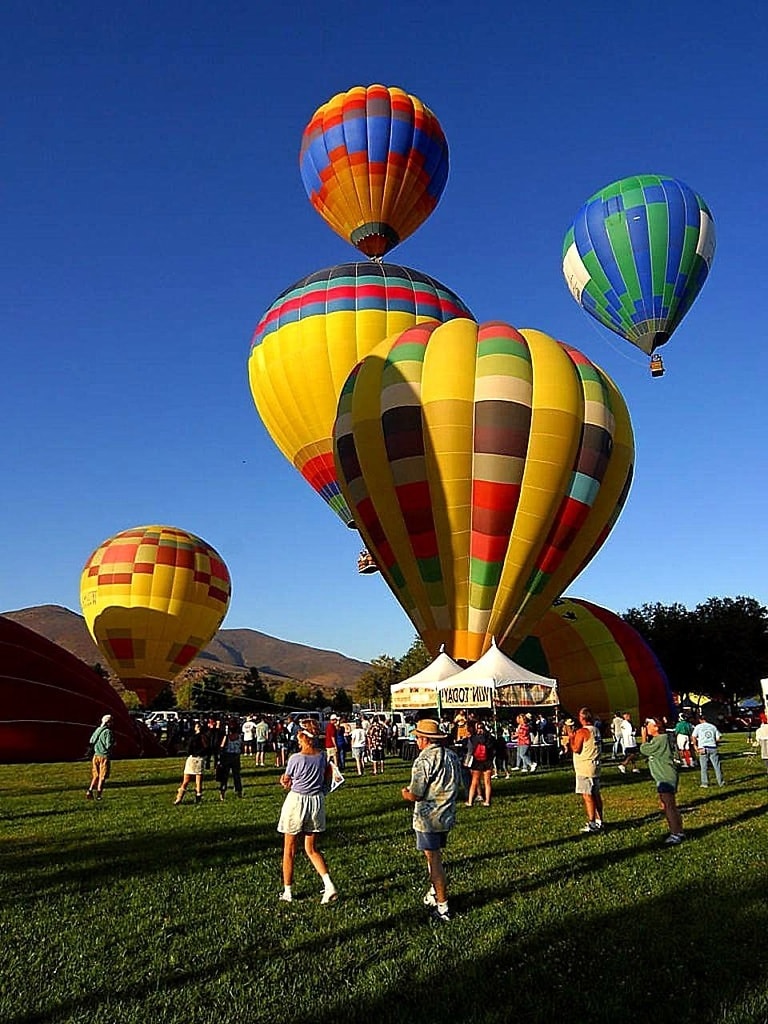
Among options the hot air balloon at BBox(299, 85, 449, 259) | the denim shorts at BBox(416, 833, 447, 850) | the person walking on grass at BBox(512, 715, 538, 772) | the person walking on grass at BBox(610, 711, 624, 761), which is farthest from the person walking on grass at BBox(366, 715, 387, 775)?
the hot air balloon at BBox(299, 85, 449, 259)

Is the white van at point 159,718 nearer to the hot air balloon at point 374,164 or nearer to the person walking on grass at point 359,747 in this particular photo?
the person walking on grass at point 359,747

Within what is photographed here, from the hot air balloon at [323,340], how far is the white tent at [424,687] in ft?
32.9

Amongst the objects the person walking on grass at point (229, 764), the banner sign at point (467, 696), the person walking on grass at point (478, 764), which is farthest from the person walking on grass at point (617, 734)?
the person walking on grass at point (229, 764)

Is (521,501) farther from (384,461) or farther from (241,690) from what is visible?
(241,690)

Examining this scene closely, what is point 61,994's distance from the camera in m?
5.18

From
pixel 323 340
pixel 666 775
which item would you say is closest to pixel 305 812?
pixel 666 775

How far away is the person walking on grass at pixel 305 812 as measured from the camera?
7328 mm

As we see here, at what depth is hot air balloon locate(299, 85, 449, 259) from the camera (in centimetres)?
3247

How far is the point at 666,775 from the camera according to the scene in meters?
9.80

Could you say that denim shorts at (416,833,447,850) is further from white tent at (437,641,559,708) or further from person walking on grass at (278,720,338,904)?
white tent at (437,641,559,708)

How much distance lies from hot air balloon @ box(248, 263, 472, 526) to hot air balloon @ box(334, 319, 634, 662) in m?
5.31

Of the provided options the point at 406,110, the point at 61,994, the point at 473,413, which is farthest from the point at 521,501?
the point at 406,110

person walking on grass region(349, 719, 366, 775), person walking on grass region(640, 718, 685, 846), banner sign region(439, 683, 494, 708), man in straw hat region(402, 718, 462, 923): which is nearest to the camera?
man in straw hat region(402, 718, 462, 923)

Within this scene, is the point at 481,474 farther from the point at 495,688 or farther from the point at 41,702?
the point at 41,702
